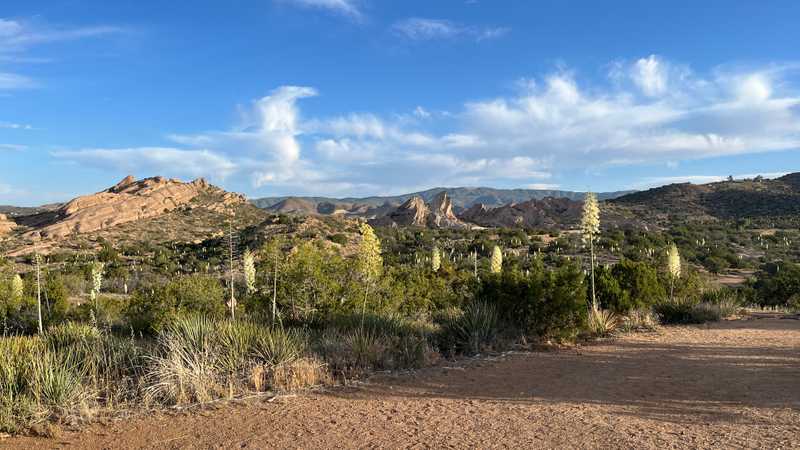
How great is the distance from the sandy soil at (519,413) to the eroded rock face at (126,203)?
1904 inches

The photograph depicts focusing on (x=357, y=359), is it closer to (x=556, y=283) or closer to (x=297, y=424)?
(x=297, y=424)

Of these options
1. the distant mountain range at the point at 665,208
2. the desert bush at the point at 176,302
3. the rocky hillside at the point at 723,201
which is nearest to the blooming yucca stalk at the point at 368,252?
the desert bush at the point at 176,302

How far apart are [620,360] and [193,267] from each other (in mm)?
31565

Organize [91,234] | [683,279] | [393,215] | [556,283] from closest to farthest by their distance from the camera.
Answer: [556,283], [683,279], [91,234], [393,215]

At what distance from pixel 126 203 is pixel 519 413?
58.6m

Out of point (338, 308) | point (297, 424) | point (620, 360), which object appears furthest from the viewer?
point (338, 308)

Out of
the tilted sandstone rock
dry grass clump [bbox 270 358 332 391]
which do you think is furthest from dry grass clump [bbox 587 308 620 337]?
the tilted sandstone rock

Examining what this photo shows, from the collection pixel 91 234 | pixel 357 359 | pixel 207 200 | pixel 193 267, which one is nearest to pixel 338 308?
pixel 357 359

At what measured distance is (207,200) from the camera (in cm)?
6406

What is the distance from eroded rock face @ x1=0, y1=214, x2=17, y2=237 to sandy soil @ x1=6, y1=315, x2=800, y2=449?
5481cm

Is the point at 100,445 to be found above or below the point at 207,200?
below

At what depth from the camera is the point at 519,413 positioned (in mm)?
5598

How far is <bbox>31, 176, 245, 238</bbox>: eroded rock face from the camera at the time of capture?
164 feet

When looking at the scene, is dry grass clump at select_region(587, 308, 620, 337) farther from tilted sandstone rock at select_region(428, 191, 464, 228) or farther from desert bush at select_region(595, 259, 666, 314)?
tilted sandstone rock at select_region(428, 191, 464, 228)
